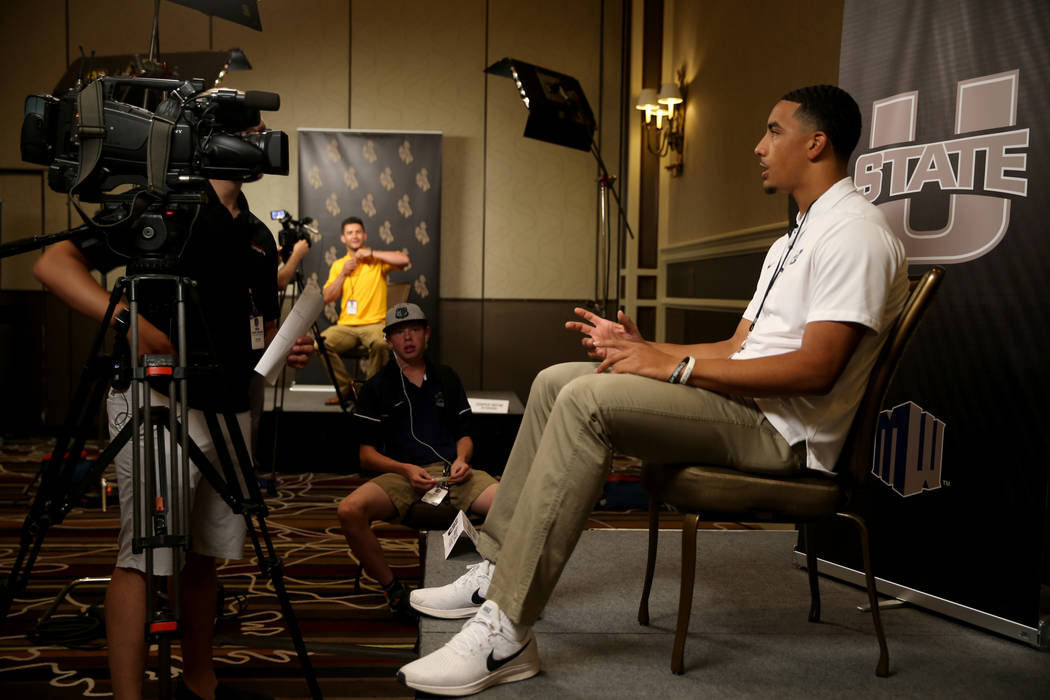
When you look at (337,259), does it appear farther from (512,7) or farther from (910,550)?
(910,550)

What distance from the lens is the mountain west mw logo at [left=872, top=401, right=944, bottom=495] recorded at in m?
1.96

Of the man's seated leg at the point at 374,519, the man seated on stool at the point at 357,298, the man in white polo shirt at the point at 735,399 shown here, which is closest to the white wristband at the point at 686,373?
the man in white polo shirt at the point at 735,399

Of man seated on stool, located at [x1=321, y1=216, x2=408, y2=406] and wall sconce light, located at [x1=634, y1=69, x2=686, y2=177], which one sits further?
wall sconce light, located at [x1=634, y1=69, x2=686, y2=177]

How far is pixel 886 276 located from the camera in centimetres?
144

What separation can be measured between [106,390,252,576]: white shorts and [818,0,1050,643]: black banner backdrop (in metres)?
1.59

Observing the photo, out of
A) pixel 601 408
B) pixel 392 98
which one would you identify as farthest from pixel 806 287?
pixel 392 98

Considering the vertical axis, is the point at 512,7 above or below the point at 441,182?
above

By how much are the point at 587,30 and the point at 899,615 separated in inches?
231

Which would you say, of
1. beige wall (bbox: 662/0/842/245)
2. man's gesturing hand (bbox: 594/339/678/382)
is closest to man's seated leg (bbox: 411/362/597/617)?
→ man's gesturing hand (bbox: 594/339/678/382)

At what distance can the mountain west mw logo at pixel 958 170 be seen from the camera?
1.80 metres

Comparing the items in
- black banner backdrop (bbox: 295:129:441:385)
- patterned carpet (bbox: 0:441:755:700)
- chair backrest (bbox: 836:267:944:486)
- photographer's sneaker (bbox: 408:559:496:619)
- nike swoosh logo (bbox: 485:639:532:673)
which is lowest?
patterned carpet (bbox: 0:441:755:700)

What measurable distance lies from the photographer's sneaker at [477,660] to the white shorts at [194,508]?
478mm

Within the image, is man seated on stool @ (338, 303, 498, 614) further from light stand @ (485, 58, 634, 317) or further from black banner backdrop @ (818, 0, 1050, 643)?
light stand @ (485, 58, 634, 317)

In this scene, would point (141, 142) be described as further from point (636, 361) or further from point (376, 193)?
point (376, 193)
